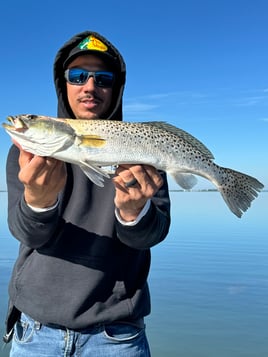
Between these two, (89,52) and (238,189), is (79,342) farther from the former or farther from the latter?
(89,52)

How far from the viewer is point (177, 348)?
298 inches

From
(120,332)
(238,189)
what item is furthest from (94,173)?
(238,189)

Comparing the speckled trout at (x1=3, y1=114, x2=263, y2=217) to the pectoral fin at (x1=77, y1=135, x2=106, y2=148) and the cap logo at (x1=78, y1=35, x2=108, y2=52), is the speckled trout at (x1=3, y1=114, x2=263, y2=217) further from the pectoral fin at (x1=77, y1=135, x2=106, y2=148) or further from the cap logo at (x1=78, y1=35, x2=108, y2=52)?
the cap logo at (x1=78, y1=35, x2=108, y2=52)

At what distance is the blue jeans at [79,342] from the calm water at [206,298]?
12.3ft

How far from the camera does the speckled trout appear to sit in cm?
385

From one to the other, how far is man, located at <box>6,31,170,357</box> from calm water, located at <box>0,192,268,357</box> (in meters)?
3.82

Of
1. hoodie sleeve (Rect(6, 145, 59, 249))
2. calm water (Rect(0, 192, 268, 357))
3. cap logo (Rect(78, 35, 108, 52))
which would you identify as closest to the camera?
hoodie sleeve (Rect(6, 145, 59, 249))

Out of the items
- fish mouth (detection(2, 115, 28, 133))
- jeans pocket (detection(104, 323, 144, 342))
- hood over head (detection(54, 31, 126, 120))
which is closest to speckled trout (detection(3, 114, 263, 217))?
fish mouth (detection(2, 115, 28, 133))

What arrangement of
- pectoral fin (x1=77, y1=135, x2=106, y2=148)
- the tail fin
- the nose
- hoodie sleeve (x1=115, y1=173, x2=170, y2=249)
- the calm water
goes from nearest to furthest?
hoodie sleeve (x1=115, y1=173, x2=170, y2=249) → pectoral fin (x1=77, y1=135, x2=106, y2=148) → the nose → the tail fin → the calm water

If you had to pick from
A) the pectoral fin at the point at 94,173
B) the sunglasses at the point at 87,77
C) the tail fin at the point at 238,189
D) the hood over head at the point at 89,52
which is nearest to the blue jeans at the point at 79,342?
the pectoral fin at the point at 94,173

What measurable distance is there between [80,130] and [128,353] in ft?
6.50

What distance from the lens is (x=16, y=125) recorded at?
3.97m

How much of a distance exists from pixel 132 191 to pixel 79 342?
4.38 ft

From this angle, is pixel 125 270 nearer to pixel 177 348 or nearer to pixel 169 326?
pixel 177 348
